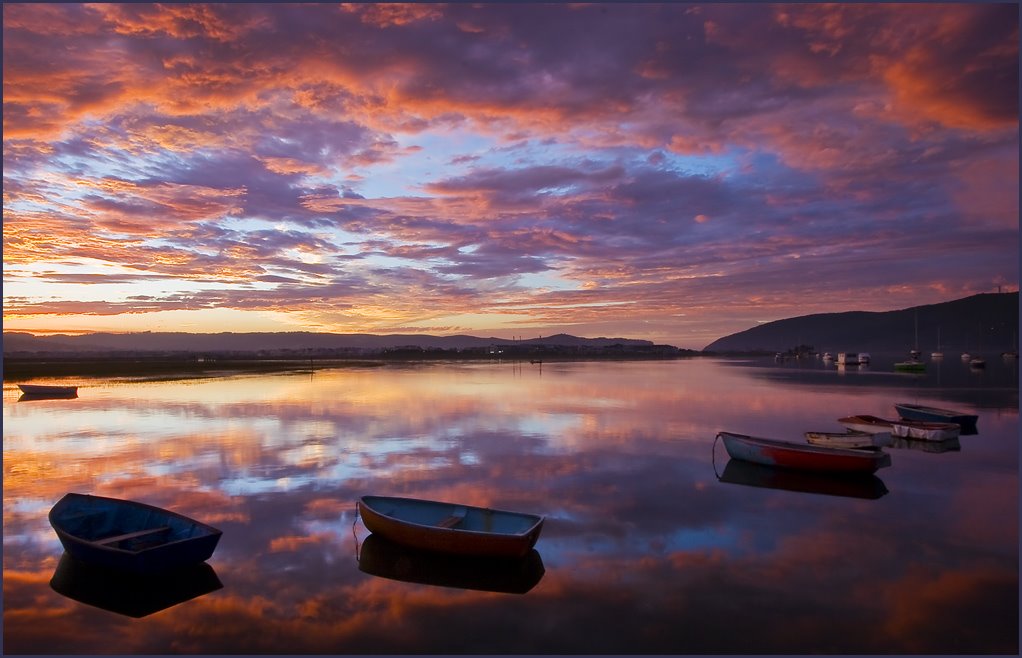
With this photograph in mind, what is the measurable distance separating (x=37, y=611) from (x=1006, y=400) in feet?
196

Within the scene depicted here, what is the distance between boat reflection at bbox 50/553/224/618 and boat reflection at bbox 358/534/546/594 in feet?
10.5

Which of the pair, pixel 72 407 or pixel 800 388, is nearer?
pixel 72 407

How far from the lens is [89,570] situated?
1270 cm

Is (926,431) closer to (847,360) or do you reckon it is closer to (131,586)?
(131,586)

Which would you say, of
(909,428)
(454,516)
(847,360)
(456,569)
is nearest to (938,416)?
(909,428)

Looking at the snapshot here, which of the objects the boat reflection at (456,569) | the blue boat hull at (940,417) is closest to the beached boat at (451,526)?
the boat reflection at (456,569)

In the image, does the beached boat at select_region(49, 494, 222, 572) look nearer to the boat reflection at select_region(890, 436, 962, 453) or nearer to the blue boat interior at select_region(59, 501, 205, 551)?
the blue boat interior at select_region(59, 501, 205, 551)

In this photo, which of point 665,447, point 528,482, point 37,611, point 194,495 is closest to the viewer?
point 37,611

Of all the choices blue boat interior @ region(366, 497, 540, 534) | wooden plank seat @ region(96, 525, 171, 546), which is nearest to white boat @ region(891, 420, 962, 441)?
blue boat interior @ region(366, 497, 540, 534)

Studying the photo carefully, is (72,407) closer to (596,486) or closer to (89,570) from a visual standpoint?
(89,570)

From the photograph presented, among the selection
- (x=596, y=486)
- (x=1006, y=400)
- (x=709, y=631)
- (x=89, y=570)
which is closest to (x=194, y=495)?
(x=89, y=570)

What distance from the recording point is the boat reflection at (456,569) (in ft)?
39.8

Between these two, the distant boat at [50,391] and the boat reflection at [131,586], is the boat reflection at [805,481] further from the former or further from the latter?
the distant boat at [50,391]

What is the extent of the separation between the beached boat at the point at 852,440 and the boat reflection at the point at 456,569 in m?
17.6
